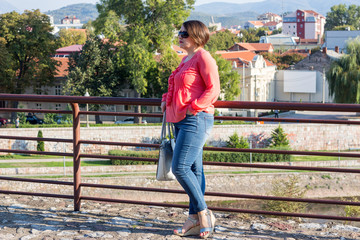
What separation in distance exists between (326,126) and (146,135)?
11.2 m

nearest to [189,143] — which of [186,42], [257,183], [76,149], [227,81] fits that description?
[186,42]

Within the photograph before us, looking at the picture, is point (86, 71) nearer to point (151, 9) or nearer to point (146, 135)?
point (151, 9)

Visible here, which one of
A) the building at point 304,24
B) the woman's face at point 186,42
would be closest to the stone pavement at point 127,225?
the woman's face at point 186,42

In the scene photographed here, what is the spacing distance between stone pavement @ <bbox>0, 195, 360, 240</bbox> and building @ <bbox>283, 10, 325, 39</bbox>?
165 metres

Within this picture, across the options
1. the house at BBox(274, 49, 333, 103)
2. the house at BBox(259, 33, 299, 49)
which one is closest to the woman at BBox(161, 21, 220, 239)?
the house at BBox(274, 49, 333, 103)

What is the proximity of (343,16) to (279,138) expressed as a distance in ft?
391

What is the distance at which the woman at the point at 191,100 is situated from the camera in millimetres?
3969

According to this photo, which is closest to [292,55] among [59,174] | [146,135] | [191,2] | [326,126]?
[191,2]

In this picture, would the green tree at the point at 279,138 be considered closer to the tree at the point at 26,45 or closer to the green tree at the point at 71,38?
the tree at the point at 26,45

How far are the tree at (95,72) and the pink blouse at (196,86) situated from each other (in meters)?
36.6

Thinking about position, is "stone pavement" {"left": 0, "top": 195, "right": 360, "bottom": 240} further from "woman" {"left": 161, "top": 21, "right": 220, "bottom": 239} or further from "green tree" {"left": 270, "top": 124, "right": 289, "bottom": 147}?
"green tree" {"left": 270, "top": 124, "right": 289, "bottom": 147}

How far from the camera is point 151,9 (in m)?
39.6

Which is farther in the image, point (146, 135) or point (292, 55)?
point (292, 55)

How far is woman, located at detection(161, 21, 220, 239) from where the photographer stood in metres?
3.97
